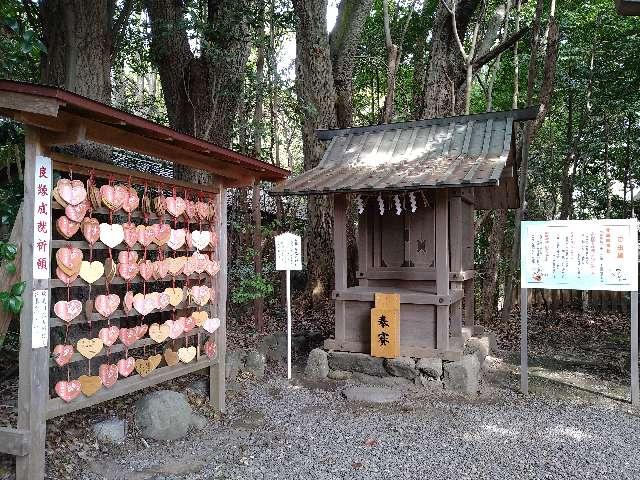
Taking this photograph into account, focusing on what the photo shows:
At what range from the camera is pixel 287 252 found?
285 inches

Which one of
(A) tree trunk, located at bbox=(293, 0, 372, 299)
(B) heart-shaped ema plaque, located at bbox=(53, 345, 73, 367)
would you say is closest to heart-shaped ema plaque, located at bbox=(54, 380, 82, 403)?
(B) heart-shaped ema plaque, located at bbox=(53, 345, 73, 367)

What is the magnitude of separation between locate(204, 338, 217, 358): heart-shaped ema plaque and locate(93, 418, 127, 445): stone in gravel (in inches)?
42.8

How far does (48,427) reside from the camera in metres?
4.30

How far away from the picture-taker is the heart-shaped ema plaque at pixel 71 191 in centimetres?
363

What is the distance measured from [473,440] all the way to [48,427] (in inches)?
150

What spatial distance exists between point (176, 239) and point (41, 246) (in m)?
1.45

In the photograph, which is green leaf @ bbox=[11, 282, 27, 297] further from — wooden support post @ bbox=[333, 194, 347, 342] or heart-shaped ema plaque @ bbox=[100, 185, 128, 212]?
wooden support post @ bbox=[333, 194, 347, 342]

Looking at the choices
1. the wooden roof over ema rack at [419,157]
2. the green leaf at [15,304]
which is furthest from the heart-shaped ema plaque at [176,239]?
the wooden roof over ema rack at [419,157]

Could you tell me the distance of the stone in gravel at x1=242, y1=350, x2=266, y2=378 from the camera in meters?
6.95

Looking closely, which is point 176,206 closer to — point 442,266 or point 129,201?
point 129,201

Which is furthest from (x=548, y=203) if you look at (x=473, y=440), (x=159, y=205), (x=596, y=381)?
(x=159, y=205)

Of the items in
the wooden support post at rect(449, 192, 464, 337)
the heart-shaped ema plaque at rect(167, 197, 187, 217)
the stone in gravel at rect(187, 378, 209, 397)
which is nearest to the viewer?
the heart-shaped ema plaque at rect(167, 197, 187, 217)

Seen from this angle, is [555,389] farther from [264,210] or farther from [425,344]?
[264,210]

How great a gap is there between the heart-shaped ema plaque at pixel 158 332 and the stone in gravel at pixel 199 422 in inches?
36.2
